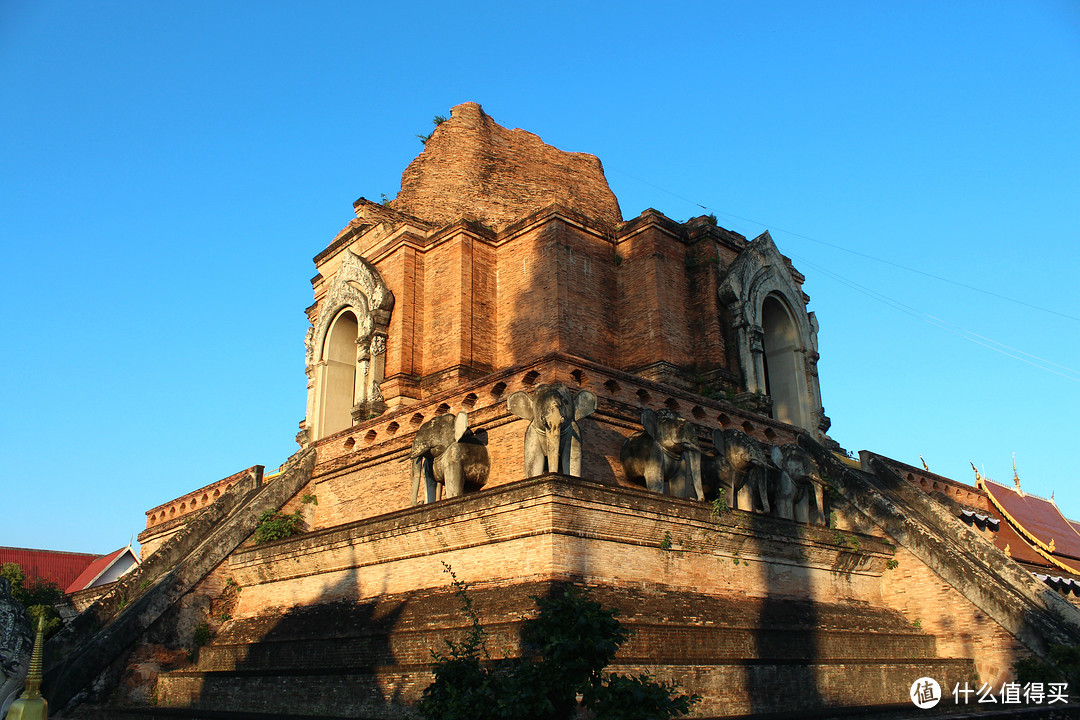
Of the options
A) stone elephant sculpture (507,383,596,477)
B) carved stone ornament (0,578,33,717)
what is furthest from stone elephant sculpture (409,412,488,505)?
carved stone ornament (0,578,33,717)

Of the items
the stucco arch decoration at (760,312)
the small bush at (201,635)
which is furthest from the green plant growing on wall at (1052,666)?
the small bush at (201,635)

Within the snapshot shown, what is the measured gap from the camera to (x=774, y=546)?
433 inches

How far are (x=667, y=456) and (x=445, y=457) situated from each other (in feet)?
9.20

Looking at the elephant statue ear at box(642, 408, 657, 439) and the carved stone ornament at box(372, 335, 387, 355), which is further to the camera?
the carved stone ornament at box(372, 335, 387, 355)

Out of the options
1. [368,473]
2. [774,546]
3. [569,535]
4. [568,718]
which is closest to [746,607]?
[774,546]

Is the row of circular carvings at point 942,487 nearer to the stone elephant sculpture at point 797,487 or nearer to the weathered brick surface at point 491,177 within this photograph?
the stone elephant sculpture at point 797,487

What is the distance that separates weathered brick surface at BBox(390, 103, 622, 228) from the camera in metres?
17.9

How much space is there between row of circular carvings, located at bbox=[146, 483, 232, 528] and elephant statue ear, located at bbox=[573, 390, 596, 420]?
9.15 meters

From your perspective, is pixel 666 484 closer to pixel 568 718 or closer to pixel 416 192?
pixel 568 718

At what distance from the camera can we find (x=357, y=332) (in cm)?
1844

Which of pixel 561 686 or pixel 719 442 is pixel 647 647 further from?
pixel 719 442

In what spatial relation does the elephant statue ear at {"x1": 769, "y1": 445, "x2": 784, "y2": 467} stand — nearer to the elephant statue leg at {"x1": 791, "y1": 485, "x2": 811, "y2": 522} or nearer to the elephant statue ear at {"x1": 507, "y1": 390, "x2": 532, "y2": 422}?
the elephant statue leg at {"x1": 791, "y1": 485, "x2": 811, "y2": 522}

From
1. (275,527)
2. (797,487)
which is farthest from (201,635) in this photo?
(797,487)

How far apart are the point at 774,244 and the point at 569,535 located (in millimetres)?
10743
